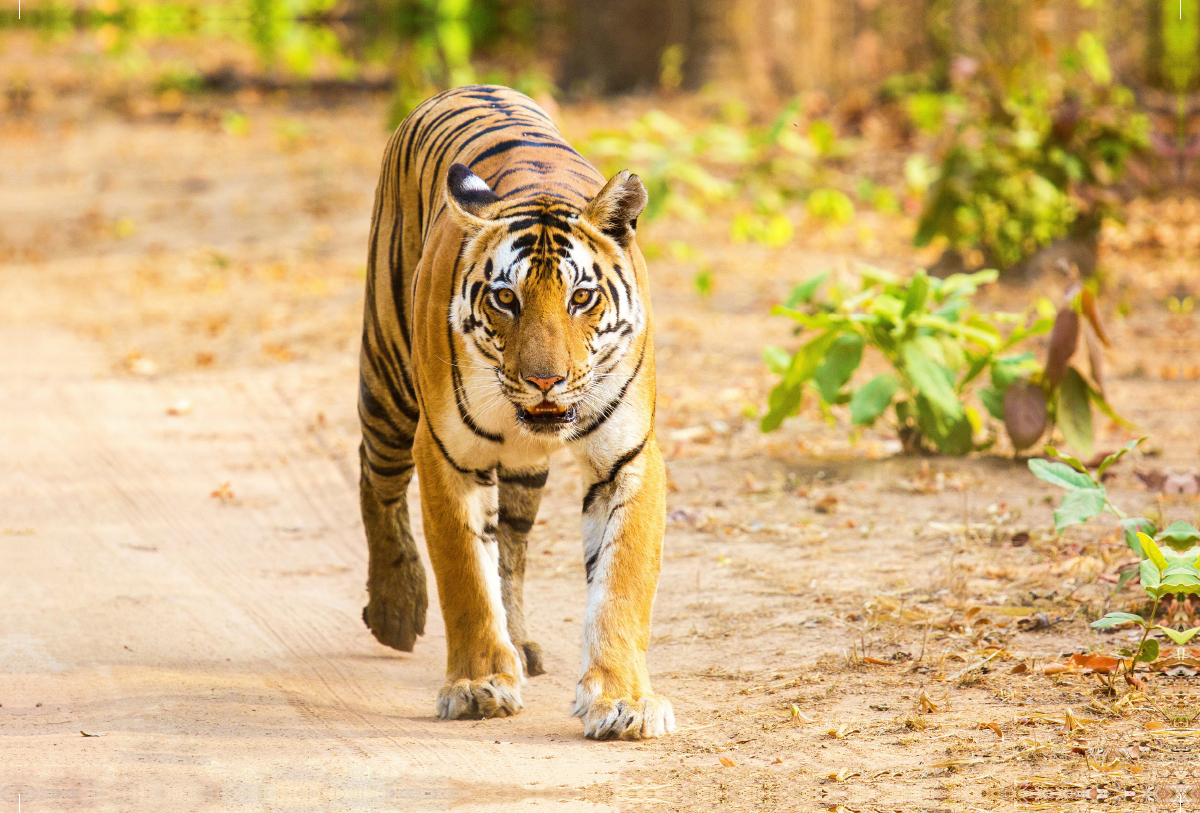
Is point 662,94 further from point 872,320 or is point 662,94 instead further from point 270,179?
point 872,320

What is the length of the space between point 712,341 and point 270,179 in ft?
22.4

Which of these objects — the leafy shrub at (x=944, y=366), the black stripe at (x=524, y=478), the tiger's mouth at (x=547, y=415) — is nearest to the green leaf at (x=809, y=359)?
the leafy shrub at (x=944, y=366)

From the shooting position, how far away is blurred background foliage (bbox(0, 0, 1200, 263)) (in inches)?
323

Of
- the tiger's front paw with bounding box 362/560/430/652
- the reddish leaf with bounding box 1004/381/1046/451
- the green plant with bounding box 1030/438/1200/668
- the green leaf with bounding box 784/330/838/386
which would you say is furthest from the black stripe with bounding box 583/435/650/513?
the reddish leaf with bounding box 1004/381/1046/451

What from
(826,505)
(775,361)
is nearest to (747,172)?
(775,361)

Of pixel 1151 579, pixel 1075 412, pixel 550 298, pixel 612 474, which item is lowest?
pixel 1075 412

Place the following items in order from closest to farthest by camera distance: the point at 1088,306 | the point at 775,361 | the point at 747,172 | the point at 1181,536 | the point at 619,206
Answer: the point at 619,206
the point at 1181,536
the point at 1088,306
the point at 775,361
the point at 747,172

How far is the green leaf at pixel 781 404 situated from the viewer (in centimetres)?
545

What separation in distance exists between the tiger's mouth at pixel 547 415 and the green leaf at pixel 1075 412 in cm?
276

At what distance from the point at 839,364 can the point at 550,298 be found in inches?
89.2

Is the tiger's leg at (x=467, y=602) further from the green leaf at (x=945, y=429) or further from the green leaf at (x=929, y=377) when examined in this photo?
the green leaf at (x=945, y=429)

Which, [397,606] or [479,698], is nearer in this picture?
[479,698]

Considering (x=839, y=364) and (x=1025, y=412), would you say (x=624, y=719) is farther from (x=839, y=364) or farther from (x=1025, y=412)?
Answer: (x=1025, y=412)

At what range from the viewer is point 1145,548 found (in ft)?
11.0
